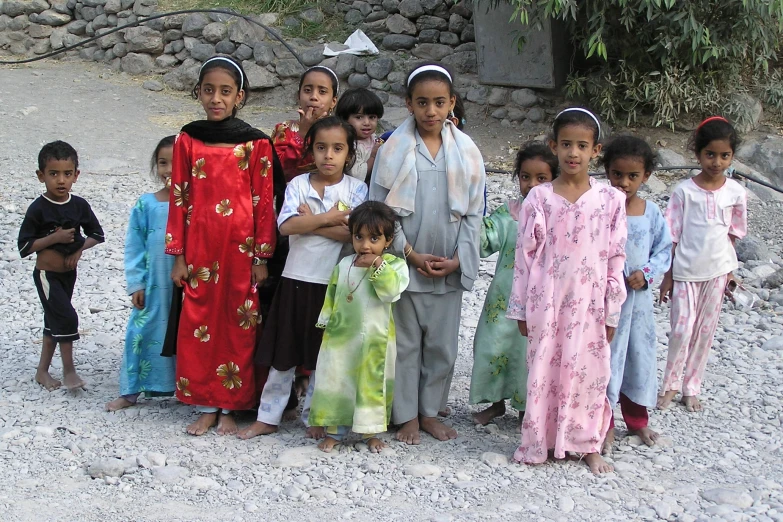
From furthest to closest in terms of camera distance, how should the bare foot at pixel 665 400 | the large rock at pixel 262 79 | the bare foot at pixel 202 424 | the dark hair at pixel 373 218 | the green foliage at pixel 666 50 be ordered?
the large rock at pixel 262 79, the green foliage at pixel 666 50, the bare foot at pixel 665 400, the bare foot at pixel 202 424, the dark hair at pixel 373 218

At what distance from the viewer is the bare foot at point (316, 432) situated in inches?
152

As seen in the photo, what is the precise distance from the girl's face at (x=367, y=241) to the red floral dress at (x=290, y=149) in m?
0.59

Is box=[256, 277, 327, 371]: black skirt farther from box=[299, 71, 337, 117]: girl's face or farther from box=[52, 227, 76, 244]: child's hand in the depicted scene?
box=[52, 227, 76, 244]: child's hand

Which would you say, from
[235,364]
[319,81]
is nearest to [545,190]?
[319,81]

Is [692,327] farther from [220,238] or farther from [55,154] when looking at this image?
[55,154]

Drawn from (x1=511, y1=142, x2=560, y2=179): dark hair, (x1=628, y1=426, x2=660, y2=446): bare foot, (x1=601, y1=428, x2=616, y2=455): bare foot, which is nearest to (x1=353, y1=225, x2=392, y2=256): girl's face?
(x1=511, y1=142, x2=560, y2=179): dark hair

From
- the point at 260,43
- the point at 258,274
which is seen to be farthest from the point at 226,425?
the point at 260,43

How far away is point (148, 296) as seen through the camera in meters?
4.11

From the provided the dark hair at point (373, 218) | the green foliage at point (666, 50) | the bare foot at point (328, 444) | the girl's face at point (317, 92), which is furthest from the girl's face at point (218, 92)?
the green foliage at point (666, 50)

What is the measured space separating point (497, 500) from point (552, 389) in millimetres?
525

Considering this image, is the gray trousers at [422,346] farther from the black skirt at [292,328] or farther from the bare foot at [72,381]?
the bare foot at [72,381]

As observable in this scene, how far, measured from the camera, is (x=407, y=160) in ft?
12.1

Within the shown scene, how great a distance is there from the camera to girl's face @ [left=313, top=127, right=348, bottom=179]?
12.1 feet

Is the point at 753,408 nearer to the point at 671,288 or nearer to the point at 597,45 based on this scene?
the point at 671,288
